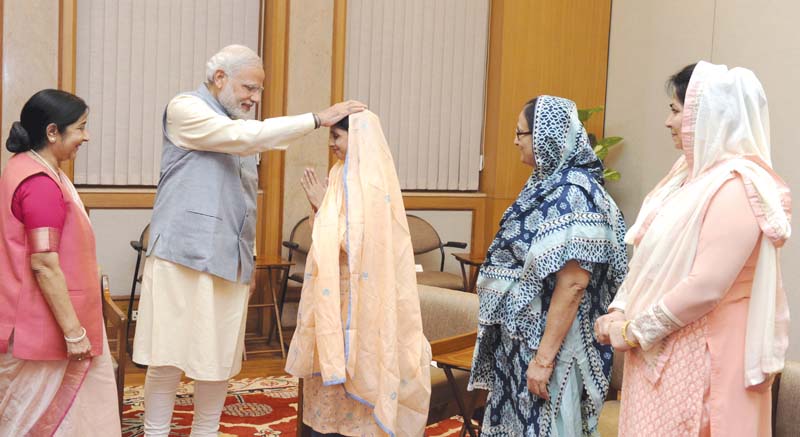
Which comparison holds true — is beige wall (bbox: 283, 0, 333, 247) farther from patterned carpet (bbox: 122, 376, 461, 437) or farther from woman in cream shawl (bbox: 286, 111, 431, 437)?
woman in cream shawl (bbox: 286, 111, 431, 437)

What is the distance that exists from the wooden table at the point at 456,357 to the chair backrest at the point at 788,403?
1.12 metres

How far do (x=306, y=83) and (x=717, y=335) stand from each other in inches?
185

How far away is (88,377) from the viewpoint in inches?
119

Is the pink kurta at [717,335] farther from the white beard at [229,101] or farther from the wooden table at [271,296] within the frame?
the wooden table at [271,296]

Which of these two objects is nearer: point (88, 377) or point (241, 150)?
point (88, 377)

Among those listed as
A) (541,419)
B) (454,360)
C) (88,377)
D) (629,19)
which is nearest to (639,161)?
(629,19)

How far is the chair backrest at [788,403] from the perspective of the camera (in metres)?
2.94

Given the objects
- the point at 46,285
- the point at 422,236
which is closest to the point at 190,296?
the point at 46,285

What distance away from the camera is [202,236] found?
324cm

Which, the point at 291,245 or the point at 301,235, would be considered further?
the point at 301,235

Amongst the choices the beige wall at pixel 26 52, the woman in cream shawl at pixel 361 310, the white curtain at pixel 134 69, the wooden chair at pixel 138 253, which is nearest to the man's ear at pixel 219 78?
the woman in cream shawl at pixel 361 310

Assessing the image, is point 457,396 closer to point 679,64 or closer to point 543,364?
point 543,364

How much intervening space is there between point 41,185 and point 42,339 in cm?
52

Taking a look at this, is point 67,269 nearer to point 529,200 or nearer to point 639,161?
point 529,200
